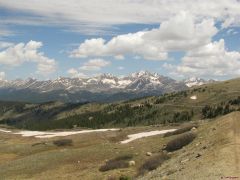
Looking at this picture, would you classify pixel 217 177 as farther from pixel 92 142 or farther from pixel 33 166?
pixel 92 142

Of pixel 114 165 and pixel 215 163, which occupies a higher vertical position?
pixel 215 163

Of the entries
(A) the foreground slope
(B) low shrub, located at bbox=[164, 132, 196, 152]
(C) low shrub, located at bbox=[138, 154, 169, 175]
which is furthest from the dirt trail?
(C) low shrub, located at bbox=[138, 154, 169, 175]

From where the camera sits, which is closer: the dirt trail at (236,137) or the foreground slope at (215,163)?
the foreground slope at (215,163)

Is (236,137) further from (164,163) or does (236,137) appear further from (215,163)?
(215,163)

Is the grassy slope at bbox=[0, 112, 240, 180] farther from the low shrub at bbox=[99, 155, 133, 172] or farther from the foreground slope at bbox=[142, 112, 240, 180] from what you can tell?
the low shrub at bbox=[99, 155, 133, 172]

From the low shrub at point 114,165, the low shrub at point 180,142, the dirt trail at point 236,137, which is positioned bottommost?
the low shrub at point 114,165

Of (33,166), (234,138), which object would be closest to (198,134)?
(234,138)

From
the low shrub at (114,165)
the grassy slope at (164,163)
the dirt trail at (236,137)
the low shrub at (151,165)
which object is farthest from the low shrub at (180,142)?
the low shrub at (114,165)

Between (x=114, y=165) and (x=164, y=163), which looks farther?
(x=114, y=165)

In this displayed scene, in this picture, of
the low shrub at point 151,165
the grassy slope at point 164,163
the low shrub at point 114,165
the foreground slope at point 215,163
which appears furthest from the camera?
the low shrub at point 114,165

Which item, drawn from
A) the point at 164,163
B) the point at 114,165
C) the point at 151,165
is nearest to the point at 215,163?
the point at 164,163

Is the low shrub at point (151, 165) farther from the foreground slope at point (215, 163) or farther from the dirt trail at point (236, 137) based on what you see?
the dirt trail at point (236, 137)

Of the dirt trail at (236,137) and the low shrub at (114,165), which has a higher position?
the dirt trail at (236,137)

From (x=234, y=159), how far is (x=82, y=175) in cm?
2214
